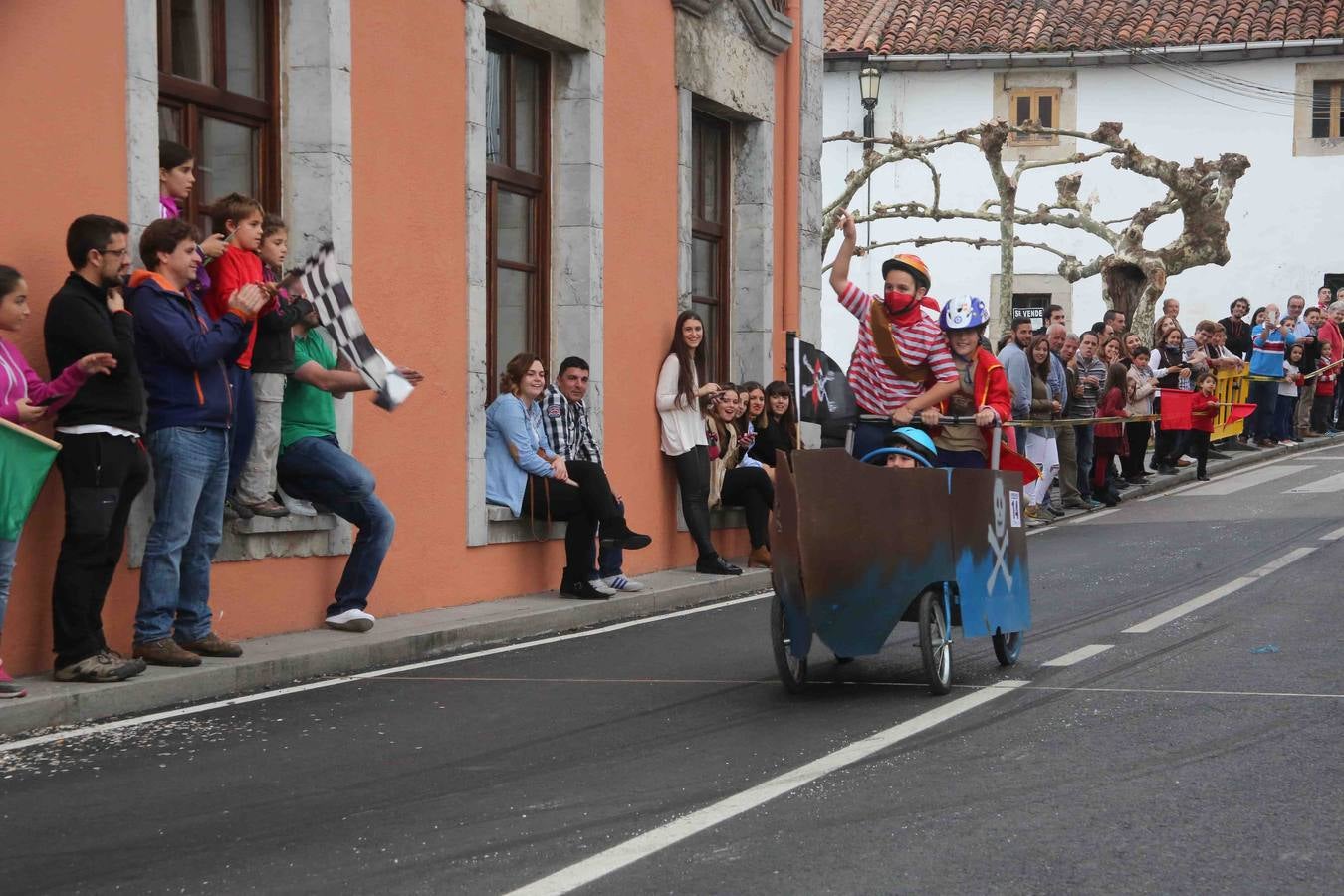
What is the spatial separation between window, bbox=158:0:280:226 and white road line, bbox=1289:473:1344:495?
13.7 meters

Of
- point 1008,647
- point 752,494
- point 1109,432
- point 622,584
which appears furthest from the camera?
point 1109,432

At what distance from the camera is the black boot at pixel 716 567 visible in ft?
49.3

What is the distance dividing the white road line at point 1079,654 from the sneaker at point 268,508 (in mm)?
4123

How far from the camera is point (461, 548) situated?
41.6ft

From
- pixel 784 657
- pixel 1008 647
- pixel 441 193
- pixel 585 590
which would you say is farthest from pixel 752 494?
pixel 784 657

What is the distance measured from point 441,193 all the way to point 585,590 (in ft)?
9.18

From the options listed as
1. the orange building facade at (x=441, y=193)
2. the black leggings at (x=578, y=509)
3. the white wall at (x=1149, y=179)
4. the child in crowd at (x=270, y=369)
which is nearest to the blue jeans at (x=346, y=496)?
the child in crowd at (x=270, y=369)

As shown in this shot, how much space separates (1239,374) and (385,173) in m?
18.0

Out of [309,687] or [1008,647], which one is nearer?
[309,687]

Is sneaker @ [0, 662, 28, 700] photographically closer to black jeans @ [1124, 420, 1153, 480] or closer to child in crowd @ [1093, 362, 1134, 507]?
child in crowd @ [1093, 362, 1134, 507]

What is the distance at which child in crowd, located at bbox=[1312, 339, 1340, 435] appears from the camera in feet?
96.9

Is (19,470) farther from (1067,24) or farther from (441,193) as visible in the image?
(1067,24)

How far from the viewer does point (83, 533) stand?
8703mm

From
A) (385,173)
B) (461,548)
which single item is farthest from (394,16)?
(461,548)
